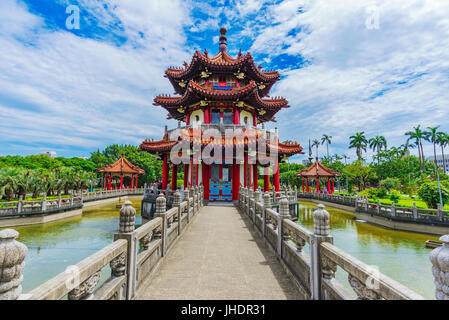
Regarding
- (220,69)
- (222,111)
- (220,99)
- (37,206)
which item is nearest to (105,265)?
(220,99)

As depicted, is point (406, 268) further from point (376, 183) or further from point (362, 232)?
point (376, 183)

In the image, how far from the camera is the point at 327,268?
373 centimetres

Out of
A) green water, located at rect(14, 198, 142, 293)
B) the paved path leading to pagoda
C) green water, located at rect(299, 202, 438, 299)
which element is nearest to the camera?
the paved path leading to pagoda

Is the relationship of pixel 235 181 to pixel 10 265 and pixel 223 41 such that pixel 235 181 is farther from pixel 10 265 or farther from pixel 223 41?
pixel 10 265

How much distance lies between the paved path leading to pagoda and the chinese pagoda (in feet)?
31.8

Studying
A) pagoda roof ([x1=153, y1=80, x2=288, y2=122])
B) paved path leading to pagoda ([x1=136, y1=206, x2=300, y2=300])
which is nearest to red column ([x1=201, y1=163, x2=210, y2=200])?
pagoda roof ([x1=153, y1=80, x2=288, y2=122])

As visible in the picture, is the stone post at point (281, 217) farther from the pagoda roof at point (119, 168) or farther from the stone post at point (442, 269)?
the pagoda roof at point (119, 168)

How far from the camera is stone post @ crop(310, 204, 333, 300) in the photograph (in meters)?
3.81

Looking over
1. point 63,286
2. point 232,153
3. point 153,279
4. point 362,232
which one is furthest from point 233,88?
point 63,286

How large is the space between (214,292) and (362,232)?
1695cm

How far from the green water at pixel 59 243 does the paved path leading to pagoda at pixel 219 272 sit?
5893mm

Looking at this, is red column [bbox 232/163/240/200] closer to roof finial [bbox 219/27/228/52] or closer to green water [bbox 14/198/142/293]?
green water [bbox 14/198/142/293]

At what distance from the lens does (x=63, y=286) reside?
237 centimetres

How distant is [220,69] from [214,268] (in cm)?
1770
